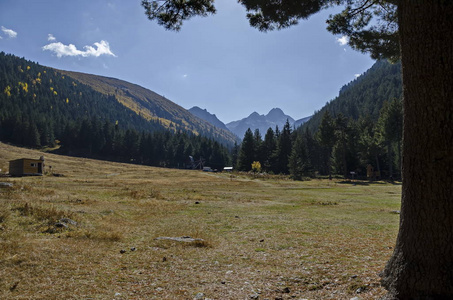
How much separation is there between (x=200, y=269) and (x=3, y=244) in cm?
541

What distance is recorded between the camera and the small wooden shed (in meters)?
55.9

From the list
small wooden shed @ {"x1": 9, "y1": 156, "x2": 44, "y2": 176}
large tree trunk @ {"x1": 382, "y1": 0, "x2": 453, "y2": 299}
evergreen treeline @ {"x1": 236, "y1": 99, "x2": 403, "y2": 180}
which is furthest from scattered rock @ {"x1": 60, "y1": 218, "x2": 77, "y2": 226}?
evergreen treeline @ {"x1": 236, "y1": 99, "x2": 403, "y2": 180}

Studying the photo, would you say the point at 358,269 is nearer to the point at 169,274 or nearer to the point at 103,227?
the point at 169,274

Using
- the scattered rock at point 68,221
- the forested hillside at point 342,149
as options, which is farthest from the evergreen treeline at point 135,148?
the scattered rock at point 68,221

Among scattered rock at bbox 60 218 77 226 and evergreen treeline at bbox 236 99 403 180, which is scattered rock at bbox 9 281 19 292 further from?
evergreen treeline at bbox 236 99 403 180

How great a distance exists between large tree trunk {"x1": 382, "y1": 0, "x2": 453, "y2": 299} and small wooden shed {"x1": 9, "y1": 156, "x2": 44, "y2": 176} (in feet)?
214

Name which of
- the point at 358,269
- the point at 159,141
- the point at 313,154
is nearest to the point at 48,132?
the point at 159,141

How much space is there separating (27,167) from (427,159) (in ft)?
228

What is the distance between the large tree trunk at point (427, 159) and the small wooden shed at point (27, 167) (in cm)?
6517

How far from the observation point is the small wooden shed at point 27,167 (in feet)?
183

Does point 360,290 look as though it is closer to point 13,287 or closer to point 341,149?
point 13,287

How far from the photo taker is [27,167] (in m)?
56.5

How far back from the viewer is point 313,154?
11338cm

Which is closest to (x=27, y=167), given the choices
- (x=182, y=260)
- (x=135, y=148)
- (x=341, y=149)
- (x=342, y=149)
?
(x=182, y=260)
